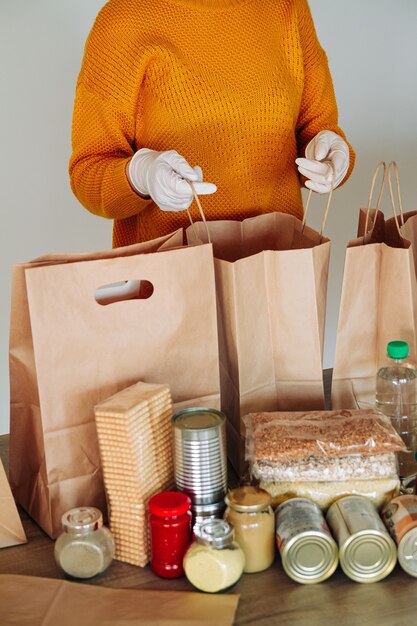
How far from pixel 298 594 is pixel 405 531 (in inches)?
5.5

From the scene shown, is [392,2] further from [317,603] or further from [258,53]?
[317,603]

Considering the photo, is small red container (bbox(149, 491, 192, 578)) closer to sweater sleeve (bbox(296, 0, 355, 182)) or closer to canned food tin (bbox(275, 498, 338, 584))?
canned food tin (bbox(275, 498, 338, 584))

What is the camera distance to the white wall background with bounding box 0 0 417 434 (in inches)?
96.3

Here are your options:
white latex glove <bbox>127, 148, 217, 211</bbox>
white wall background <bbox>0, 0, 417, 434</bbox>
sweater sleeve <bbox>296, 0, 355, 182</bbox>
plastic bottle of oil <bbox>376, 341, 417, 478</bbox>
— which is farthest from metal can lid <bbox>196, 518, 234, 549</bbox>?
white wall background <bbox>0, 0, 417, 434</bbox>

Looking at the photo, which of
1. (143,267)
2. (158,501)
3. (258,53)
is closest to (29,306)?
(143,267)

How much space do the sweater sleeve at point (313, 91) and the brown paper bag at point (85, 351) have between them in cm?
65

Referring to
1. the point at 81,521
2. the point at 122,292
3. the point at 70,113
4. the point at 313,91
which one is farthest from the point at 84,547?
the point at 70,113

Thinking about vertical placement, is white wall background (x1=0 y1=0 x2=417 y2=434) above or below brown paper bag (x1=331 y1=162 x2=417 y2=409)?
above

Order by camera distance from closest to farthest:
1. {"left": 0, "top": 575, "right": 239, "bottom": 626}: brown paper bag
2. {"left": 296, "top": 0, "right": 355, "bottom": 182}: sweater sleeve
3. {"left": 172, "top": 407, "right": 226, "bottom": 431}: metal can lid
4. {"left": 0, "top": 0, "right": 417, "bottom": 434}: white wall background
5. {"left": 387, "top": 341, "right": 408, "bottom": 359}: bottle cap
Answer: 1. {"left": 0, "top": 575, "right": 239, "bottom": 626}: brown paper bag
2. {"left": 172, "top": 407, "right": 226, "bottom": 431}: metal can lid
3. {"left": 387, "top": 341, "right": 408, "bottom": 359}: bottle cap
4. {"left": 296, "top": 0, "right": 355, "bottom": 182}: sweater sleeve
5. {"left": 0, "top": 0, "right": 417, "bottom": 434}: white wall background

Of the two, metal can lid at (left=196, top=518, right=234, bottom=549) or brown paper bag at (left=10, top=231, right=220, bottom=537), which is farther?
brown paper bag at (left=10, top=231, right=220, bottom=537)

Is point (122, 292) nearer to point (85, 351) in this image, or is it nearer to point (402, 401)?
point (85, 351)

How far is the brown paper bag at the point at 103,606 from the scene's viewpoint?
0.85 m

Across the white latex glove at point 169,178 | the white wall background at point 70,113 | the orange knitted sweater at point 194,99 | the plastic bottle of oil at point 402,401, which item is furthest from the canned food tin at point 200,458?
the white wall background at point 70,113

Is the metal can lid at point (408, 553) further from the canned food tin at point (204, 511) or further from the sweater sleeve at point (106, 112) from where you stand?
the sweater sleeve at point (106, 112)
